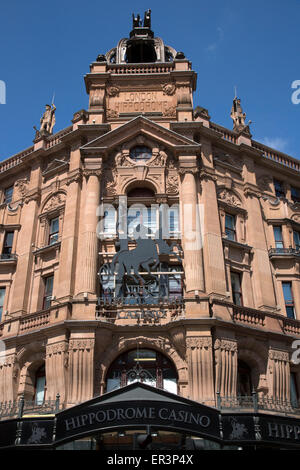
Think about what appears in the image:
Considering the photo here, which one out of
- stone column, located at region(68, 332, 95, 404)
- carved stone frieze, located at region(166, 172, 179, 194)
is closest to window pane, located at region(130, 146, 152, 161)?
carved stone frieze, located at region(166, 172, 179, 194)

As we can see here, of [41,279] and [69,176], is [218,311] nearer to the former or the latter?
[41,279]

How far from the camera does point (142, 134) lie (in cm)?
2723

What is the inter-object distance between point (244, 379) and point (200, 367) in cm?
367

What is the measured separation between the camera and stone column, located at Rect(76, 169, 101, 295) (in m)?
22.2

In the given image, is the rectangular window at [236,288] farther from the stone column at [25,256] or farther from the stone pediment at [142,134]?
the stone column at [25,256]

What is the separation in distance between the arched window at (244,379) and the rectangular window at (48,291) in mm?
10004

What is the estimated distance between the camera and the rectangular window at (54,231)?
85.1 feet

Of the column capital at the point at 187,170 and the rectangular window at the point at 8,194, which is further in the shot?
the rectangular window at the point at 8,194

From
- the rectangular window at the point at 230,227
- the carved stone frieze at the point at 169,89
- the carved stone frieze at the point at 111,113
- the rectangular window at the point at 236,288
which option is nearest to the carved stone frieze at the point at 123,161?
the carved stone frieze at the point at 111,113

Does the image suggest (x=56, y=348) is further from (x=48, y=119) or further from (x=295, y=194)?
(x=295, y=194)

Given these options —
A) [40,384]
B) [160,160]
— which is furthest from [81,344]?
[160,160]

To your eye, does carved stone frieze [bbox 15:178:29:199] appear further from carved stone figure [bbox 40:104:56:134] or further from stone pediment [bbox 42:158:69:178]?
carved stone figure [bbox 40:104:56:134]

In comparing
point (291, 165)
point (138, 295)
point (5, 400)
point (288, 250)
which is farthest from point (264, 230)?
point (5, 400)

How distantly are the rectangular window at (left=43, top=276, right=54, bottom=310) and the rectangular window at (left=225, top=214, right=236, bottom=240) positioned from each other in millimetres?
9864
